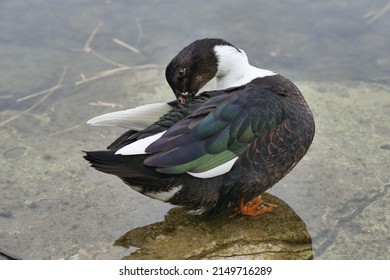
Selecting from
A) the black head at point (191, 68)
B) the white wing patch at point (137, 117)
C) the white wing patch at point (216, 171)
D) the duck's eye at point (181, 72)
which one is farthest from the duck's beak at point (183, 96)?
the white wing patch at point (216, 171)

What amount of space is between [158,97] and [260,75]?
1132mm

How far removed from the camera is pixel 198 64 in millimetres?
4102

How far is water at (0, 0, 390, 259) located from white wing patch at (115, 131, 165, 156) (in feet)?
1.65

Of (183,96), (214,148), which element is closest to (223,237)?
(214,148)

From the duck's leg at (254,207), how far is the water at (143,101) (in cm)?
13

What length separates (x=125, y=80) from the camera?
214 inches

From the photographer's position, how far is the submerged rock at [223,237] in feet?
11.4

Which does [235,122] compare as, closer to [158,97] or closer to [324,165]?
[324,165]

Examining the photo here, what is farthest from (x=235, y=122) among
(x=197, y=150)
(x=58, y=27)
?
(x=58, y=27)

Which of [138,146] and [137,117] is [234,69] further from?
[138,146]

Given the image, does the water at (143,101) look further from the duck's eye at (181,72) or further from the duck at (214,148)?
the duck's eye at (181,72)

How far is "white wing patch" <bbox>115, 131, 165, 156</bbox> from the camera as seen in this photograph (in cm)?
338

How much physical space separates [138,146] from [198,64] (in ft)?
2.88
